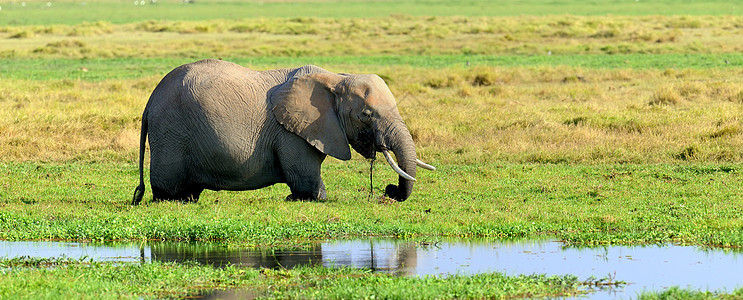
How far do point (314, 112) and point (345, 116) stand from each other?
1.26 feet

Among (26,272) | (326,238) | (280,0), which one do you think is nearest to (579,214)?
(326,238)

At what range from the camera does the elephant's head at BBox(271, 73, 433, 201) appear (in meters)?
12.5

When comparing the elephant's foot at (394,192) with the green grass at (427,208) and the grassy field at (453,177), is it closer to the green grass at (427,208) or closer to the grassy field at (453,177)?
the green grass at (427,208)

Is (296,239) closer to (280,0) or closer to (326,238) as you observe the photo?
(326,238)

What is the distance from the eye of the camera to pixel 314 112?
12.8 metres

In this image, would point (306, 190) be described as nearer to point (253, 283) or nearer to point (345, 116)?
point (345, 116)

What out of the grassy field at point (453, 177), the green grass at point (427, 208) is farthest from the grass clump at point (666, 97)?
the green grass at point (427, 208)

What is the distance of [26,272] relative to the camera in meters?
8.85

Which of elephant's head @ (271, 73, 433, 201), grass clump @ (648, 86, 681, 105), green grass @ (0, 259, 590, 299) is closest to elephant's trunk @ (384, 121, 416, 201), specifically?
elephant's head @ (271, 73, 433, 201)

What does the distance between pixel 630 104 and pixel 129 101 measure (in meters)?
11.4

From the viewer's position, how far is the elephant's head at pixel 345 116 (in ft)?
41.2

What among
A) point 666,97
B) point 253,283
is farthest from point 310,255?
point 666,97

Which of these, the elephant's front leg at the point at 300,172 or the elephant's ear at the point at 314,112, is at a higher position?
the elephant's ear at the point at 314,112

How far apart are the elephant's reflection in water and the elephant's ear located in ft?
7.59
